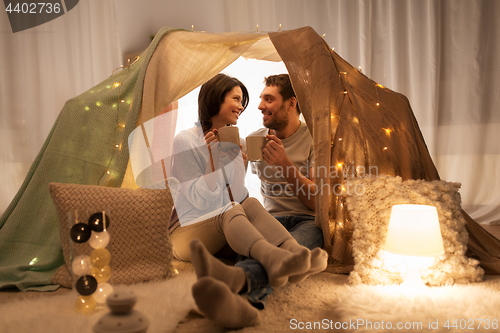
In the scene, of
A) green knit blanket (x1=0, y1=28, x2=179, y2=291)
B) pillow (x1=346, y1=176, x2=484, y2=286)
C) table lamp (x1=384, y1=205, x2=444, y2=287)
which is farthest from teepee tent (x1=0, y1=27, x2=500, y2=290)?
table lamp (x1=384, y1=205, x2=444, y2=287)

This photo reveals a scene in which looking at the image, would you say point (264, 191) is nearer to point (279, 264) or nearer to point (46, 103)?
point (279, 264)

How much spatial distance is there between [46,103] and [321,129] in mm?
1803

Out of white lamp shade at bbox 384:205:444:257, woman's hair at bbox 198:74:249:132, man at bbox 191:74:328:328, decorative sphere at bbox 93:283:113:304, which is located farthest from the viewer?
woman's hair at bbox 198:74:249:132

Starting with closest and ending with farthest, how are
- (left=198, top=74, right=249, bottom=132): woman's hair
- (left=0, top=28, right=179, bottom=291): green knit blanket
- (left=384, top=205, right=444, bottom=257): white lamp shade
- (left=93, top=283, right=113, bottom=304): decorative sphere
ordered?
(left=93, top=283, right=113, bottom=304): decorative sphere, (left=384, top=205, right=444, bottom=257): white lamp shade, (left=0, top=28, right=179, bottom=291): green knit blanket, (left=198, top=74, right=249, bottom=132): woman's hair

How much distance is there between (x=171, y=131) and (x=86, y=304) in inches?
33.2

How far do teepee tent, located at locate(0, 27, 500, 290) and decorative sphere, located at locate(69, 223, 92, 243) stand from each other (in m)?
0.47

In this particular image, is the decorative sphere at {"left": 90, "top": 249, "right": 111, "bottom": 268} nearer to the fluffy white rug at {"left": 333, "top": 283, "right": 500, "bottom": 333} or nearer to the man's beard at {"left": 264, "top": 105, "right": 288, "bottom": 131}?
the fluffy white rug at {"left": 333, "top": 283, "right": 500, "bottom": 333}

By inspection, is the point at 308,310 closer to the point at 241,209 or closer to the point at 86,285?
the point at 241,209

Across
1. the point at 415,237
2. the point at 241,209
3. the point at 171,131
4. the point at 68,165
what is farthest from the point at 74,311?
the point at 415,237

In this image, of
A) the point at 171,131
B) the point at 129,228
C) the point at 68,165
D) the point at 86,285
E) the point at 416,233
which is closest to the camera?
the point at 86,285

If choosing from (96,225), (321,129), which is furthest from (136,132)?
(321,129)

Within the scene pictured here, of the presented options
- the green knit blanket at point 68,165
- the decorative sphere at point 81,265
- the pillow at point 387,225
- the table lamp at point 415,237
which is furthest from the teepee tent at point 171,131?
the decorative sphere at point 81,265

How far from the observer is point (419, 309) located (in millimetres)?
955

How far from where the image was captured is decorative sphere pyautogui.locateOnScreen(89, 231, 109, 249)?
966 millimetres
